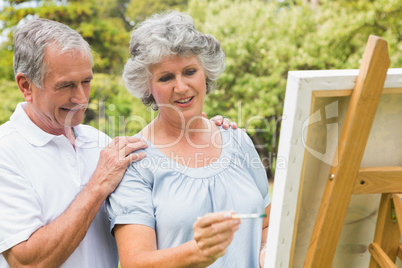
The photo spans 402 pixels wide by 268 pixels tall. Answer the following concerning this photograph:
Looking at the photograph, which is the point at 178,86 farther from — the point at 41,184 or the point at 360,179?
the point at 360,179

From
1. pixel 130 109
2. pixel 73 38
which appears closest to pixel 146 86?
pixel 73 38

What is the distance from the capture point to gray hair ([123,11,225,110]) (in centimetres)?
180

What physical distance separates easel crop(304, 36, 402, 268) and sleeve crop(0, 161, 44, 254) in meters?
1.10

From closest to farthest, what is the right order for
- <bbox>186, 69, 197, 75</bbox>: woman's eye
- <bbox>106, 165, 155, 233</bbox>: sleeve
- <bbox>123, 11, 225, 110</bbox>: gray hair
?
<bbox>106, 165, 155, 233</bbox>: sleeve → <bbox>123, 11, 225, 110</bbox>: gray hair → <bbox>186, 69, 197, 75</bbox>: woman's eye

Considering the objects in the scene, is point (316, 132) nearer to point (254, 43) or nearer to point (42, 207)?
point (42, 207)

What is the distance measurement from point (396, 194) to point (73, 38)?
4.83 ft

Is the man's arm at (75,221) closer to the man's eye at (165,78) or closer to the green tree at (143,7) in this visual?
the man's eye at (165,78)

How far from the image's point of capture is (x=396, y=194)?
1.52 meters

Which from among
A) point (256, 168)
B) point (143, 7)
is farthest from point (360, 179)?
point (143, 7)

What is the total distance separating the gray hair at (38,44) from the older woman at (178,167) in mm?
281

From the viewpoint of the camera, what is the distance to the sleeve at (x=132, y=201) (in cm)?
169

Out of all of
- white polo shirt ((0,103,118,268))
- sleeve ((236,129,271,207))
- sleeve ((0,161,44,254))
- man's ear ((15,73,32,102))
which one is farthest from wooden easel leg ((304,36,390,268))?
man's ear ((15,73,32,102))

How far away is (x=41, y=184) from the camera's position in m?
1.80

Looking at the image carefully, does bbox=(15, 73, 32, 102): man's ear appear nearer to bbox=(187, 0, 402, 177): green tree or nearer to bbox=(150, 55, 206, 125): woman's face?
bbox=(150, 55, 206, 125): woman's face
